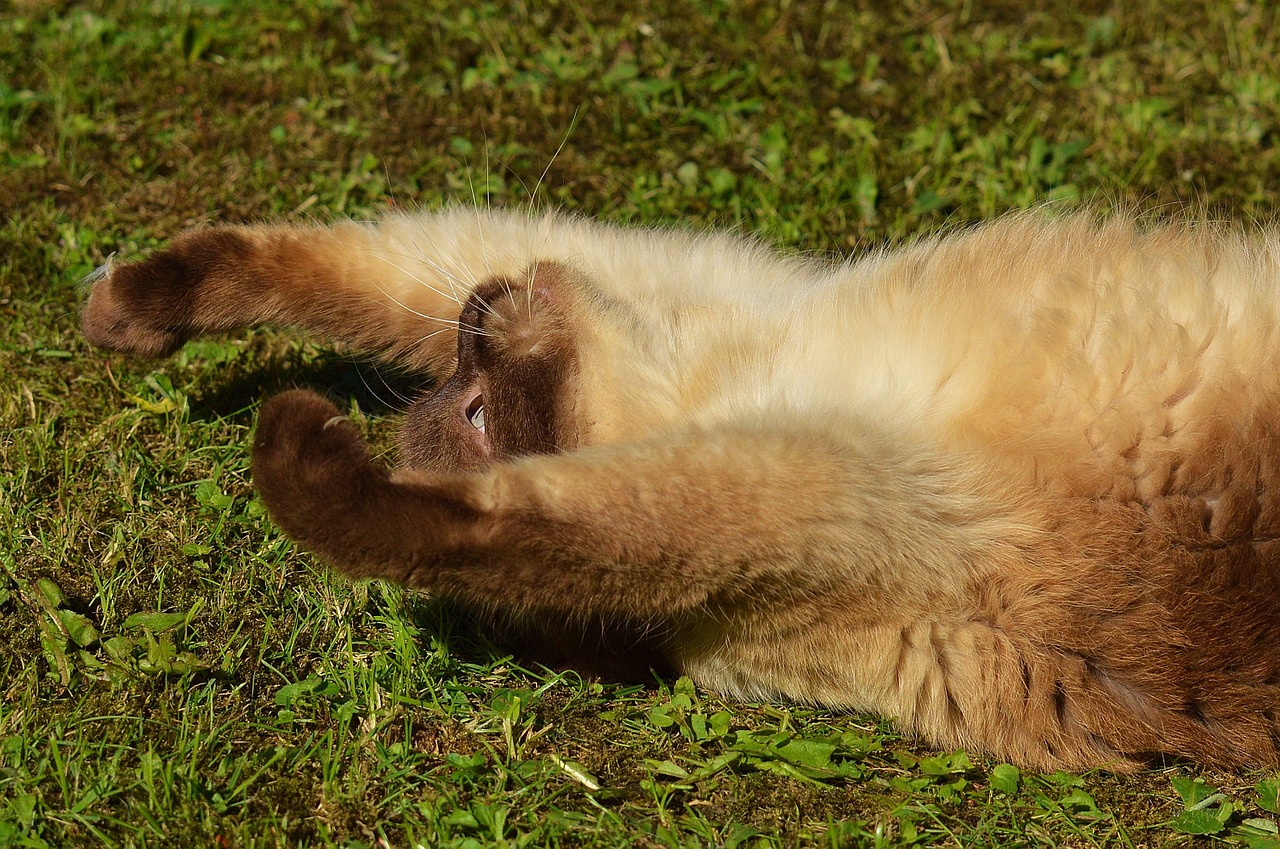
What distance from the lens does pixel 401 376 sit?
414 centimetres

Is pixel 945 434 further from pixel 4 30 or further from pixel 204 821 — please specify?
pixel 4 30

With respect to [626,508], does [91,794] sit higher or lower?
lower

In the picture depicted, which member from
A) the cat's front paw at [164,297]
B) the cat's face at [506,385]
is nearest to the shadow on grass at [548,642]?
the cat's face at [506,385]

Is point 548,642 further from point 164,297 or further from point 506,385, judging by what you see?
point 164,297

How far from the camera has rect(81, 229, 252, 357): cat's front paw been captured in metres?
3.66

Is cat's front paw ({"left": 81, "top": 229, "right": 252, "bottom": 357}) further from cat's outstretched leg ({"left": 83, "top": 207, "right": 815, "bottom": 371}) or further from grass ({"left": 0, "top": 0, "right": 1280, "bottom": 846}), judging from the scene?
grass ({"left": 0, "top": 0, "right": 1280, "bottom": 846})

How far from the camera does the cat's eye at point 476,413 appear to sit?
135 inches

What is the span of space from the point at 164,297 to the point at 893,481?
7.49 feet

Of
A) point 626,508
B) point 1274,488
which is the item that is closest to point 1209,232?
point 1274,488

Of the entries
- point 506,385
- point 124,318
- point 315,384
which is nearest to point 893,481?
point 506,385

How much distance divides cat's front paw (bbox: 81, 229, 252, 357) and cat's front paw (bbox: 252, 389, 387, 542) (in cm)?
123

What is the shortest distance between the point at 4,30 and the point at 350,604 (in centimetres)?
348

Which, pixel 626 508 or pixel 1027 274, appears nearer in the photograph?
pixel 626 508

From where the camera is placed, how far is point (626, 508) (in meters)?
2.54
